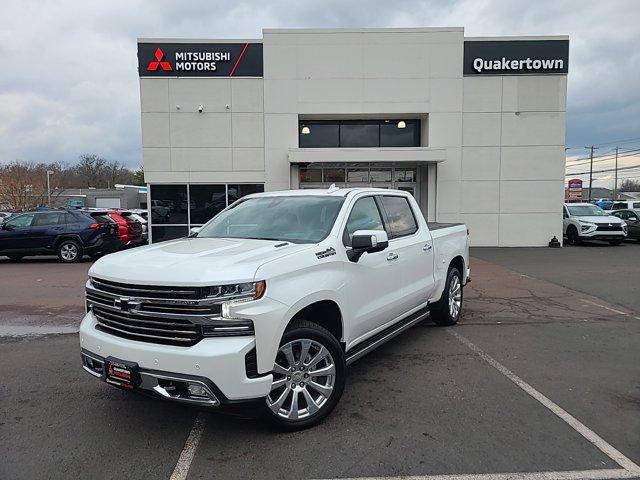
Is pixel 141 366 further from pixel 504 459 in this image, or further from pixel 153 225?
pixel 153 225

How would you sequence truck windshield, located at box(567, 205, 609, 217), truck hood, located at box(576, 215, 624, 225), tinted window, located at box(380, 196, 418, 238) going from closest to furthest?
tinted window, located at box(380, 196, 418, 238) → truck hood, located at box(576, 215, 624, 225) → truck windshield, located at box(567, 205, 609, 217)

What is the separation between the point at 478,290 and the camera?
992 centimetres

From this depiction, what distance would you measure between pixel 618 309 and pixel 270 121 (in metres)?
13.6

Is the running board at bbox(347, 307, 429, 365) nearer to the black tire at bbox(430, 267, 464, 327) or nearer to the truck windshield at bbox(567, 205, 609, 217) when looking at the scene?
the black tire at bbox(430, 267, 464, 327)

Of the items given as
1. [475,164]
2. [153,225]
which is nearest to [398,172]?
[475,164]

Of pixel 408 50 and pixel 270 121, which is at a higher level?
pixel 408 50

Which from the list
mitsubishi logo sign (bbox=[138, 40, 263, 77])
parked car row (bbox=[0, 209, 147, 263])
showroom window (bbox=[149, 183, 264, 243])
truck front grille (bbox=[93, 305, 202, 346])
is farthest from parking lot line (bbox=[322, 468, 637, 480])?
mitsubishi logo sign (bbox=[138, 40, 263, 77])

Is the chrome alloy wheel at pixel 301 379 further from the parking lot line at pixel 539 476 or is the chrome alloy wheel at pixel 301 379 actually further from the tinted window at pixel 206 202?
the tinted window at pixel 206 202

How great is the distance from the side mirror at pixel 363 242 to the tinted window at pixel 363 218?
0.46 feet

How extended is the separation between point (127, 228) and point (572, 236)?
17568mm

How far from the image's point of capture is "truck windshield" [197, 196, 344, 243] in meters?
4.41

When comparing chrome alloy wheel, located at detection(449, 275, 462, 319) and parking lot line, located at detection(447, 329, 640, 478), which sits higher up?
chrome alloy wheel, located at detection(449, 275, 462, 319)

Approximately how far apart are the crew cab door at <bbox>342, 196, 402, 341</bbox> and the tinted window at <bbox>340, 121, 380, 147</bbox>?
1492 centimetres

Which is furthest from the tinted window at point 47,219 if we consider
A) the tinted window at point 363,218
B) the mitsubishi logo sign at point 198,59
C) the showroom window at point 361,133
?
the tinted window at point 363,218
